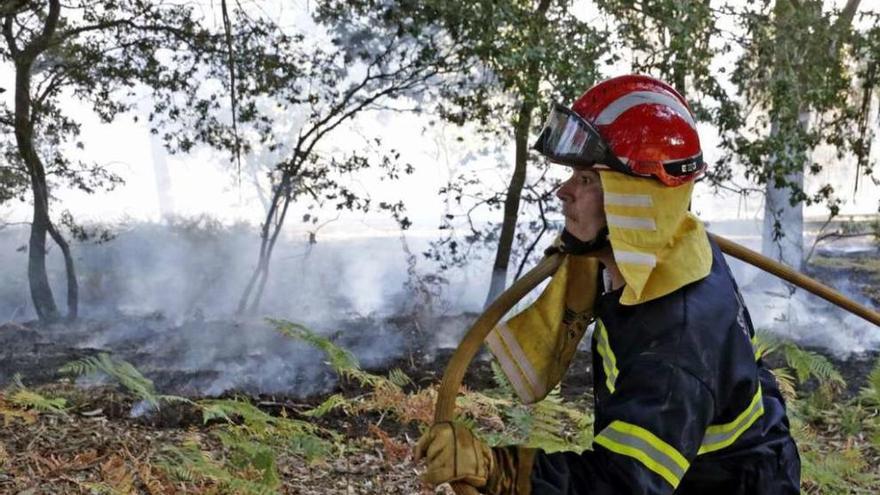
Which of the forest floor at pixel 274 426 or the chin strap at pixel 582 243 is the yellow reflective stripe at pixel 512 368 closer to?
the chin strap at pixel 582 243

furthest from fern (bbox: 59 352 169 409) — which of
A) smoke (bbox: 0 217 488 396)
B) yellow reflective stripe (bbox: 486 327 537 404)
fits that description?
yellow reflective stripe (bbox: 486 327 537 404)

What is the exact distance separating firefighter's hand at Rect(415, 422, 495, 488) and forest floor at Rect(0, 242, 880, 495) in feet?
5.93

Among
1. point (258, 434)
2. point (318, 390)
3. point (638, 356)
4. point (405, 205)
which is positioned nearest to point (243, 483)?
point (258, 434)

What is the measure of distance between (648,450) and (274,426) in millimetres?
3369

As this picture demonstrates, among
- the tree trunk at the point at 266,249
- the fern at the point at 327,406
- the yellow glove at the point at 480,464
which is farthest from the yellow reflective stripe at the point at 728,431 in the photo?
the tree trunk at the point at 266,249

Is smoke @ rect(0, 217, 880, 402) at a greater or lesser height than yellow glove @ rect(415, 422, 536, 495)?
lesser

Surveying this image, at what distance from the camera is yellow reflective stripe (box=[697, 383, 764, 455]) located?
6.76ft

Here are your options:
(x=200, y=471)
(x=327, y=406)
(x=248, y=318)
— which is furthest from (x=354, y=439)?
(x=248, y=318)

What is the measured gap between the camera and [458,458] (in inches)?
74.7

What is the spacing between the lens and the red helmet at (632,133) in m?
2.15

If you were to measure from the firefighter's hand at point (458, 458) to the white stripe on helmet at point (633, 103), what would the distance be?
3.00 ft

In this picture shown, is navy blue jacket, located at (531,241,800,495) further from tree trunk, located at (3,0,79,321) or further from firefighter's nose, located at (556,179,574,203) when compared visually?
tree trunk, located at (3,0,79,321)

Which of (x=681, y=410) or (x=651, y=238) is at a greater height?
(x=651, y=238)

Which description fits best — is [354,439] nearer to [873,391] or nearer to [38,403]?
[38,403]
